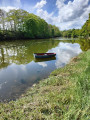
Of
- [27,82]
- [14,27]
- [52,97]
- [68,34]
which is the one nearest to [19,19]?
[14,27]

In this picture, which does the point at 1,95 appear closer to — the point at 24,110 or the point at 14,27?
the point at 24,110

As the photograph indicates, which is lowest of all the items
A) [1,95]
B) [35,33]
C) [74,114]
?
[1,95]

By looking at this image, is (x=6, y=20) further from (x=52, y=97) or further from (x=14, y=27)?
(x=52, y=97)

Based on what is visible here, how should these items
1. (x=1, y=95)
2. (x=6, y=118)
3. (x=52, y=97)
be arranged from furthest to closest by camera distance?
(x=1, y=95) < (x=52, y=97) < (x=6, y=118)

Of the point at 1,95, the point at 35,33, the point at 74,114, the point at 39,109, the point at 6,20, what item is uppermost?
the point at 6,20

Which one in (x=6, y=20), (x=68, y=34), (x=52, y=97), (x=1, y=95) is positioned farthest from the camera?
(x=68, y=34)

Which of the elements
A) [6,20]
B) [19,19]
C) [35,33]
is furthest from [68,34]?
[6,20]

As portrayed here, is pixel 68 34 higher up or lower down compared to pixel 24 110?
higher up

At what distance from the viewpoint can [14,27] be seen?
47438 millimetres

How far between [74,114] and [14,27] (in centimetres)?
5200

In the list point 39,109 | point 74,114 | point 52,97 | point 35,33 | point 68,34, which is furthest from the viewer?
point 68,34

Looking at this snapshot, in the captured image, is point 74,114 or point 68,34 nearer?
point 74,114

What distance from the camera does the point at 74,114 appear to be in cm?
301

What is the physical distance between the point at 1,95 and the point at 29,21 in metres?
50.8
